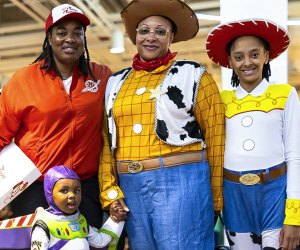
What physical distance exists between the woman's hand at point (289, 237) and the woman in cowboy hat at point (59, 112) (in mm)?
953

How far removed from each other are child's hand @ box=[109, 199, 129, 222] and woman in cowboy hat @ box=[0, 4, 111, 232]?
0.70 feet

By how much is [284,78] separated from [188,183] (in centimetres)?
161

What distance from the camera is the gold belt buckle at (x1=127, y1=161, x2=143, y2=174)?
258cm

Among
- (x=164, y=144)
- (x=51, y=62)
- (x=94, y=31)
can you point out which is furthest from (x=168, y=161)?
(x=94, y=31)

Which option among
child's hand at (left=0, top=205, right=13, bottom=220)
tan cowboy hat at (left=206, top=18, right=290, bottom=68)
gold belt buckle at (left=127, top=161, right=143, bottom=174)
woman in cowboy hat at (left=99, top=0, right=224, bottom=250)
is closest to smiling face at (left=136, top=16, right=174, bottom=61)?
woman in cowboy hat at (left=99, top=0, right=224, bottom=250)

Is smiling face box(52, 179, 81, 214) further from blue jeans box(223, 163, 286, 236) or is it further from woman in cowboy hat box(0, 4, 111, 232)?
blue jeans box(223, 163, 286, 236)

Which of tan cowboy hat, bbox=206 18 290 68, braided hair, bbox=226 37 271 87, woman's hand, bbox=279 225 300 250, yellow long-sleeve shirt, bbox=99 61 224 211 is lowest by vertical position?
woman's hand, bbox=279 225 300 250

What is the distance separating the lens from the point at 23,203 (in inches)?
111

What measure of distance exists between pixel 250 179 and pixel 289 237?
12.1 inches

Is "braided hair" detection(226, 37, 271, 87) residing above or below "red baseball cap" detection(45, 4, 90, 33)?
below

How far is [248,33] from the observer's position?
2.66 metres

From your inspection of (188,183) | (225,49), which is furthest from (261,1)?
(188,183)

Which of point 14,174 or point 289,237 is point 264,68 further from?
point 14,174

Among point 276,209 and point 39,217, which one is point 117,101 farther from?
point 276,209
